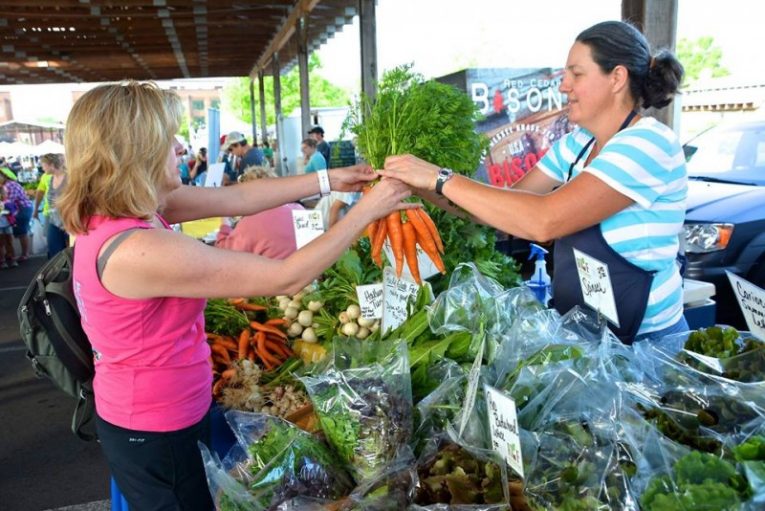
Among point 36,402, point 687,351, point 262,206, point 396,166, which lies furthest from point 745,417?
point 36,402

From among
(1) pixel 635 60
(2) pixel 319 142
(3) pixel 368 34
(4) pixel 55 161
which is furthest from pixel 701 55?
(1) pixel 635 60

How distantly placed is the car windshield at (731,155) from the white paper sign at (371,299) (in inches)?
173

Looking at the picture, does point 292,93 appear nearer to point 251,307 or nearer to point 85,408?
point 251,307

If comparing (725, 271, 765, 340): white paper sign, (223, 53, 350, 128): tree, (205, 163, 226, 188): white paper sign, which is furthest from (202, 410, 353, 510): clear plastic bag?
(223, 53, 350, 128): tree

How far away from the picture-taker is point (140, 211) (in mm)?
1597

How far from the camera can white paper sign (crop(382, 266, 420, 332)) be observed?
2285 mm

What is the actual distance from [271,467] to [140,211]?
0.72 meters

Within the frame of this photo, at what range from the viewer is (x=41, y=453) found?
4.00m

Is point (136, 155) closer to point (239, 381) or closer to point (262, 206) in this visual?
point (262, 206)

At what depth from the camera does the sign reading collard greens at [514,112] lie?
22.0 feet

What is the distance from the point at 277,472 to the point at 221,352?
163 cm

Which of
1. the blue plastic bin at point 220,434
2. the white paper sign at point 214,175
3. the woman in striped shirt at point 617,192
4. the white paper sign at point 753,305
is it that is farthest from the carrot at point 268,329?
the white paper sign at point 214,175

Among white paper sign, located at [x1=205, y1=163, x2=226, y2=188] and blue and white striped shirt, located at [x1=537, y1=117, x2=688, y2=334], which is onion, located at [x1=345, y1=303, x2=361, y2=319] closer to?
blue and white striped shirt, located at [x1=537, y1=117, x2=688, y2=334]

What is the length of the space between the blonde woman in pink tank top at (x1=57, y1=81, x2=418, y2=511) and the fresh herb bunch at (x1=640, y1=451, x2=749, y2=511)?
93cm
